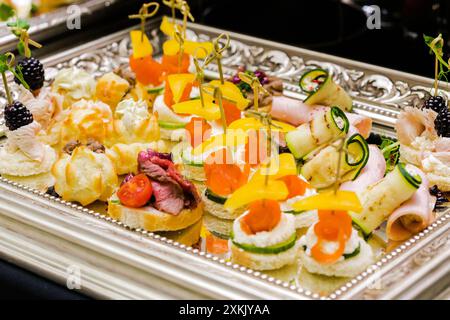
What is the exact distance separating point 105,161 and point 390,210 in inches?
36.7

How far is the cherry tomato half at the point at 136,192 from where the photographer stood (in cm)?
241

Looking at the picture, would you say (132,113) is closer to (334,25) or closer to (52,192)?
(52,192)

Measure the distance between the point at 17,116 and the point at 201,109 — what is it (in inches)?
24.2

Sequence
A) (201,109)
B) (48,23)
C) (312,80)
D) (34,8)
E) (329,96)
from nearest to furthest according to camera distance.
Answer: (201,109), (329,96), (312,80), (48,23), (34,8)

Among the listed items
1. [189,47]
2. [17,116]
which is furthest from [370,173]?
[17,116]

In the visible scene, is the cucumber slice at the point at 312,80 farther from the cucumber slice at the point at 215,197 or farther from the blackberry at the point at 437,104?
the cucumber slice at the point at 215,197

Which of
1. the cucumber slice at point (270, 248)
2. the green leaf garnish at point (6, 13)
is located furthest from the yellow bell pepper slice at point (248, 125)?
the green leaf garnish at point (6, 13)

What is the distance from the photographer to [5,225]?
236 cm

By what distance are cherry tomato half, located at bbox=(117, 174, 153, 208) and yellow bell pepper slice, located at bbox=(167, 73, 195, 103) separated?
24.0 inches

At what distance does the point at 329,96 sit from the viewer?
118 inches

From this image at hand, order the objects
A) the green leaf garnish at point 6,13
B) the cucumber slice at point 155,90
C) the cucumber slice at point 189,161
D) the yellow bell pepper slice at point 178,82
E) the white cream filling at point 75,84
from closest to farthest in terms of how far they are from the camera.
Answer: the cucumber slice at point 189,161, the yellow bell pepper slice at point 178,82, the white cream filling at point 75,84, the cucumber slice at point 155,90, the green leaf garnish at point 6,13

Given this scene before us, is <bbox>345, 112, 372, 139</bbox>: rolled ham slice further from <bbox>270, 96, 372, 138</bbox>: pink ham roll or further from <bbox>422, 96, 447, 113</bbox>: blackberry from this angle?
<bbox>422, 96, 447, 113</bbox>: blackberry

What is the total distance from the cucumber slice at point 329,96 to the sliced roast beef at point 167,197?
782mm

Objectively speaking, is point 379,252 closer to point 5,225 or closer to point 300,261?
point 300,261
